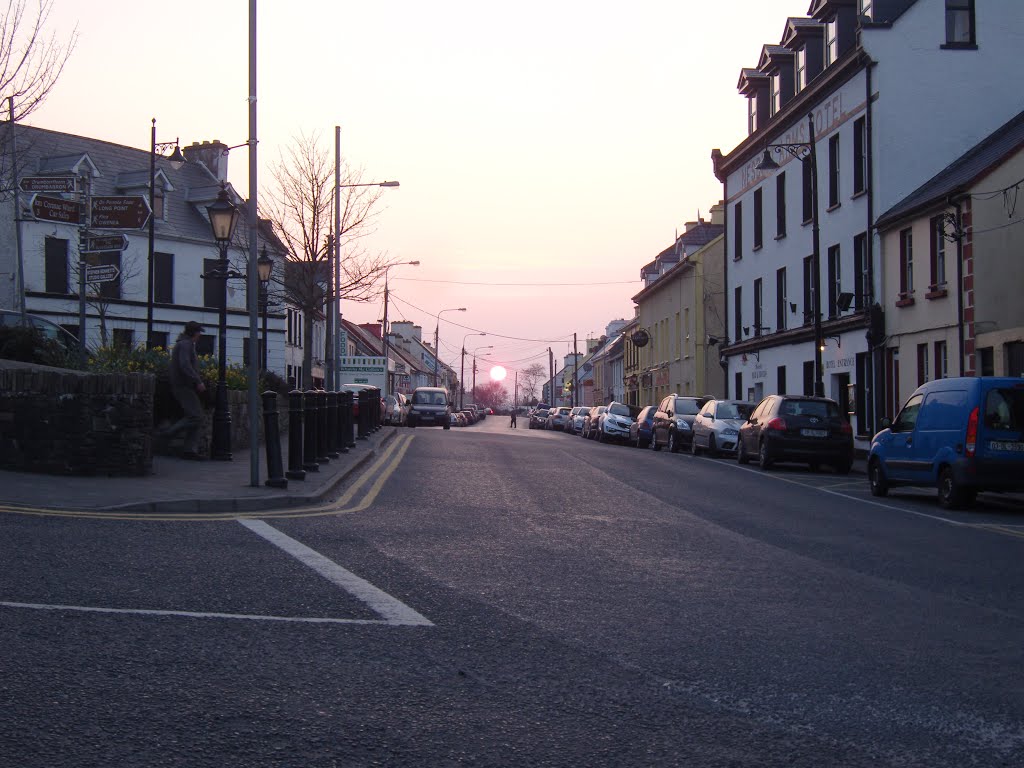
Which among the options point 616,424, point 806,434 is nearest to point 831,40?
point 616,424

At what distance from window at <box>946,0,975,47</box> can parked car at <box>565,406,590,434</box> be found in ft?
97.4

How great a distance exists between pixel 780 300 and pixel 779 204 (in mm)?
3347

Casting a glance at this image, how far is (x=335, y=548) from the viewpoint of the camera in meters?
8.69

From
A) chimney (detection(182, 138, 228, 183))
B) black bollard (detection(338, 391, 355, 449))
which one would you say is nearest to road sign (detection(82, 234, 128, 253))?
black bollard (detection(338, 391, 355, 449))

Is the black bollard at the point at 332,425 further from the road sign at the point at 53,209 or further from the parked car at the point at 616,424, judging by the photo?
the parked car at the point at 616,424

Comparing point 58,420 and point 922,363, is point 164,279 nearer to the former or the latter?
point 922,363

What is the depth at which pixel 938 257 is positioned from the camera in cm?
2720

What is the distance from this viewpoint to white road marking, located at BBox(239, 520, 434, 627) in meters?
6.13

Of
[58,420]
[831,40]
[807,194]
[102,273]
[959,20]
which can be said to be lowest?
[58,420]

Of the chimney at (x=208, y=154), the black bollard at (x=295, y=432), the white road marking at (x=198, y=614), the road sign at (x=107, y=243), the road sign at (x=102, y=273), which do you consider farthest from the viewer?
the chimney at (x=208, y=154)

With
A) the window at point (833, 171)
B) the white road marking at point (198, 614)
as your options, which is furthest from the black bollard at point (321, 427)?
the window at point (833, 171)

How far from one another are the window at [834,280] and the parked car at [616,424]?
30.1 ft

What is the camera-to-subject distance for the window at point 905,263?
95.1ft

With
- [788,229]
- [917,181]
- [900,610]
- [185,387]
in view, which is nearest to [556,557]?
[900,610]
